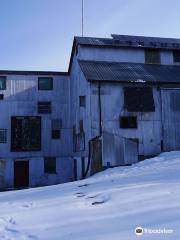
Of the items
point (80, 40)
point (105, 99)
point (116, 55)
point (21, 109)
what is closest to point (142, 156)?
point (105, 99)

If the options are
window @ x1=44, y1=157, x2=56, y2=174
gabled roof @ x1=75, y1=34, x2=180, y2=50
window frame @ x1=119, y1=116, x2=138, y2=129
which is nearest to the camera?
window frame @ x1=119, y1=116, x2=138, y2=129

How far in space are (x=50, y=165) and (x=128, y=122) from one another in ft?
37.4

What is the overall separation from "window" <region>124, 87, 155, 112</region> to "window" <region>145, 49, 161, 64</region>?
223 inches

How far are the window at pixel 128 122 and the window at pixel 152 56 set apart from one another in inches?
297

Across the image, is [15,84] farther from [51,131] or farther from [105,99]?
[105,99]

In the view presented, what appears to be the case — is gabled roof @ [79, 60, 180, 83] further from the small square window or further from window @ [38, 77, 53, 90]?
the small square window

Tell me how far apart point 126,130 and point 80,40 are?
1013cm

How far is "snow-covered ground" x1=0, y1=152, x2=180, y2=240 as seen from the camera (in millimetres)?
6273

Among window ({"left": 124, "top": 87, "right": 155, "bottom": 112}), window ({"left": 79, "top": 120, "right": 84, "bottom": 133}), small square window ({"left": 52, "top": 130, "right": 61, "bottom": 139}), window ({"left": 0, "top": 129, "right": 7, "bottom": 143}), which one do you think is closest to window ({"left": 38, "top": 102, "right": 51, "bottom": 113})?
small square window ({"left": 52, "top": 130, "right": 61, "bottom": 139})

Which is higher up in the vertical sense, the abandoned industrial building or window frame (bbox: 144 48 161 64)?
window frame (bbox: 144 48 161 64)

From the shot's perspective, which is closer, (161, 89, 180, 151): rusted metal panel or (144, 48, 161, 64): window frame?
(161, 89, 180, 151): rusted metal panel

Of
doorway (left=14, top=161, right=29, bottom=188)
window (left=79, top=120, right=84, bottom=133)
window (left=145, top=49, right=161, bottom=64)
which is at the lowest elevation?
doorway (left=14, top=161, right=29, bottom=188)

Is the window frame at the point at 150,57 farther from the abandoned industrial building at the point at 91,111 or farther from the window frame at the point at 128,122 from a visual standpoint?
the window frame at the point at 128,122

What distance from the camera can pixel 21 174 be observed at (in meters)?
30.7
